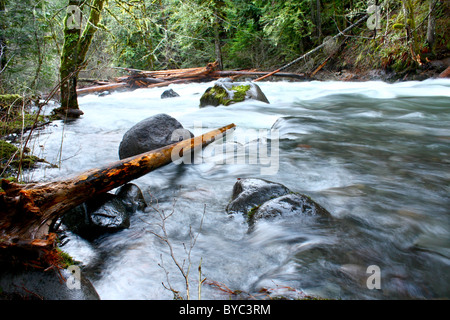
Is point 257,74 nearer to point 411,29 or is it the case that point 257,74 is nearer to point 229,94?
point 229,94

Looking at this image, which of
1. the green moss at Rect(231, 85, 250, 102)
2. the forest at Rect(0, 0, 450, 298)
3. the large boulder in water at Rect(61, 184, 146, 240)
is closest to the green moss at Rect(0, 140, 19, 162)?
the forest at Rect(0, 0, 450, 298)

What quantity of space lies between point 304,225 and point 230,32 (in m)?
17.3

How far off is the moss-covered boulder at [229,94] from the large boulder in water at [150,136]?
12.5 feet

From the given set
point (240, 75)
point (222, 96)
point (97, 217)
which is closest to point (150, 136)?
point (97, 217)

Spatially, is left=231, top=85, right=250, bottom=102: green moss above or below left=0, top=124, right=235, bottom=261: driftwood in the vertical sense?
above

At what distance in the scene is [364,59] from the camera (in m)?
11.5

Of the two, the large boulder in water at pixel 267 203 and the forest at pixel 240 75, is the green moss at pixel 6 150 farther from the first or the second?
the large boulder in water at pixel 267 203

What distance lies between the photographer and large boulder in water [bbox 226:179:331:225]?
104 inches

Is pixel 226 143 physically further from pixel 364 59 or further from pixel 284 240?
pixel 364 59

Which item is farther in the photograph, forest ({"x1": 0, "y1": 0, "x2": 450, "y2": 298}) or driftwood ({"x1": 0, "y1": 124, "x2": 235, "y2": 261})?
forest ({"x1": 0, "y1": 0, "x2": 450, "y2": 298})

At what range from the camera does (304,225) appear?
99.9 inches

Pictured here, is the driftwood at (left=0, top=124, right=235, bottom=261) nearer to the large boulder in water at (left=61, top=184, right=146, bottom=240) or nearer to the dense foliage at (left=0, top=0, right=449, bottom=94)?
the large boulder in water at (left=61, top=184, right=146, bottom=240)

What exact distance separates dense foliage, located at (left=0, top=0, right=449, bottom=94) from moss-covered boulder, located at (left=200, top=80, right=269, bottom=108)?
1521 mm

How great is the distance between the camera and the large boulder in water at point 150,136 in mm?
4137
